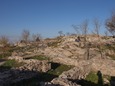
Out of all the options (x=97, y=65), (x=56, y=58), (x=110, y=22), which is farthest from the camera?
(x=110, y=22)

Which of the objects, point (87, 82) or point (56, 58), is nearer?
point (87, 82)

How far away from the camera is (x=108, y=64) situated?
2494 centimetres

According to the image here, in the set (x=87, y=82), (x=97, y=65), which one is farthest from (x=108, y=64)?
(x=87, y=82)

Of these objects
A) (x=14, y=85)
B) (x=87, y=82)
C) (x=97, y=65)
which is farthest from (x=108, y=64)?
(x=14, y=85)

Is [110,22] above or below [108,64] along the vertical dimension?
above

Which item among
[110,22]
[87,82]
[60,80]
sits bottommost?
[87,82]

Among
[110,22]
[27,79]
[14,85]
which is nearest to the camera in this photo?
[14,85]

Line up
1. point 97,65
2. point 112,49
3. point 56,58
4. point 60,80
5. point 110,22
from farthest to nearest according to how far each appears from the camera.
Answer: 1. point 110,22
2. point 112,49
3. point 56,58
4. point 97,65
5. point 60,80

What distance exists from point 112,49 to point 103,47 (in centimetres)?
226

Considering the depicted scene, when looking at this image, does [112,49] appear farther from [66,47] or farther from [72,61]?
[72,61]

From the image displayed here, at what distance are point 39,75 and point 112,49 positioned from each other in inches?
1026

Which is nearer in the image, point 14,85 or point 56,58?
point 14,85

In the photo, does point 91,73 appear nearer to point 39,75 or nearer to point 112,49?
point 39,75

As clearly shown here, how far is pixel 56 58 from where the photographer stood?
3391 centimetres
